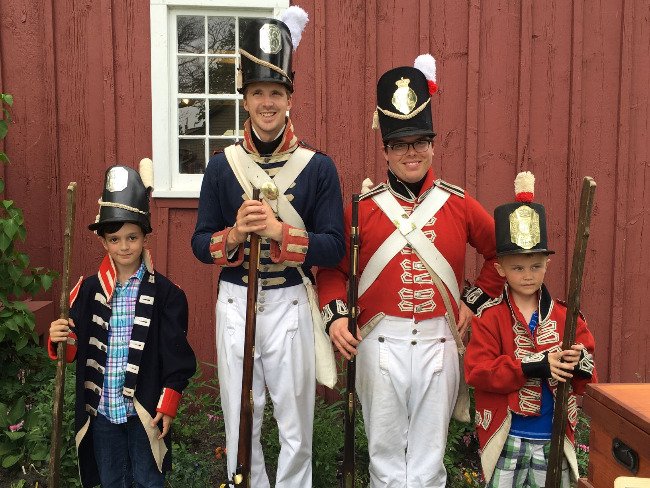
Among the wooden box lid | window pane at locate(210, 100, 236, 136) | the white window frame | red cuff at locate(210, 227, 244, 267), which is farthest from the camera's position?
window pane at locate(210, 100, 236, 136)

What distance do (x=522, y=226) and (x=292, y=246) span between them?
3.06 feet

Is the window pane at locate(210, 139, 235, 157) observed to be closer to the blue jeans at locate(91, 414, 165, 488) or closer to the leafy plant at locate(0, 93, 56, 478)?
the leafy plant at locate(0, 93, 56, 478)

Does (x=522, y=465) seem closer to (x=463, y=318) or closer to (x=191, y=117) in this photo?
(x=463, y=318)

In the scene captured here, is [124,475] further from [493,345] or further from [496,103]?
[496,103]

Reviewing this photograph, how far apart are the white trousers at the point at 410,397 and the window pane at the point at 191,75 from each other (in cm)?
257

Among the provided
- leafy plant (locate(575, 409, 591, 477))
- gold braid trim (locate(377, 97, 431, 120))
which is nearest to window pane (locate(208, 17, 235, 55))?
gold braid trim (locate(377, 97, 431, 120))

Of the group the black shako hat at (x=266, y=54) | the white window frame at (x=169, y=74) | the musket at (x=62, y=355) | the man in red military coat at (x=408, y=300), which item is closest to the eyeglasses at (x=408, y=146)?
the man in red military coat at (x=408, y=300)

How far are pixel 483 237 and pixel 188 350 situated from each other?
141cm

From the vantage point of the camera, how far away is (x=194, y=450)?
3.99m

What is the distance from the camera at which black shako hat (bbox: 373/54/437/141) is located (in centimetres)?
278

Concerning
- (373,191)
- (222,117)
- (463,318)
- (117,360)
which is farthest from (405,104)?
(222,117)

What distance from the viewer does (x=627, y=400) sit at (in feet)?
5.79

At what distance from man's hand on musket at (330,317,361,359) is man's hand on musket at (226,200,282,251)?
17.0 inches

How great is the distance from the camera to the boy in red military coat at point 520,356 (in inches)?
103
